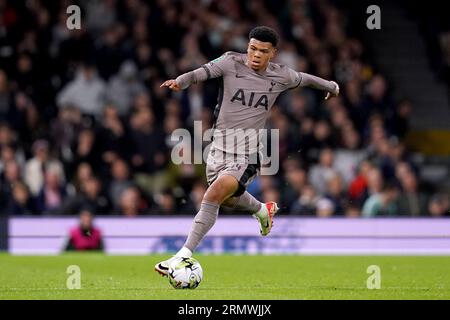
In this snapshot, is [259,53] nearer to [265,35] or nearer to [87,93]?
[265,35]

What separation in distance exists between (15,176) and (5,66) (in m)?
2.74

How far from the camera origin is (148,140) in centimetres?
1838

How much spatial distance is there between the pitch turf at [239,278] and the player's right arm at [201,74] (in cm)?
192

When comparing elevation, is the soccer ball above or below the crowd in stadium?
below

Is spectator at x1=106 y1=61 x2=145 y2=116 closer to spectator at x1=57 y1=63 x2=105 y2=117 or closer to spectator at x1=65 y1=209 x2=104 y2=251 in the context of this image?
spectator at x1=57 y1=63 x2=105 y2=117

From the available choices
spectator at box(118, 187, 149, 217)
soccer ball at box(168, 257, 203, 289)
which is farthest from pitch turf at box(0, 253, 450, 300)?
spectator at box(118, 187, 149, 217)

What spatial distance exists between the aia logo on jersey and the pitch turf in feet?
5.94

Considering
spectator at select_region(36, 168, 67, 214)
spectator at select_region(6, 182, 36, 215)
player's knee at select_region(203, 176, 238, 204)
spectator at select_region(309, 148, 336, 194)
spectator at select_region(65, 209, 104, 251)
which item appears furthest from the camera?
spectator at select_region(309, 148, 336, 194)

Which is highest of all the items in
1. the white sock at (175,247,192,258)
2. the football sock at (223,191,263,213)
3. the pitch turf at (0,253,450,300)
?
the football sock at (223,191,263,213)

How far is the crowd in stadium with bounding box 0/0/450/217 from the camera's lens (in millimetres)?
17797

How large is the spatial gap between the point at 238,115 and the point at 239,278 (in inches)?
78.2

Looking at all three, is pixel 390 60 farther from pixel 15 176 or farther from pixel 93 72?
pixel 15 176

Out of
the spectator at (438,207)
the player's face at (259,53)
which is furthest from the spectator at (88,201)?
the player's face at (259,53)
